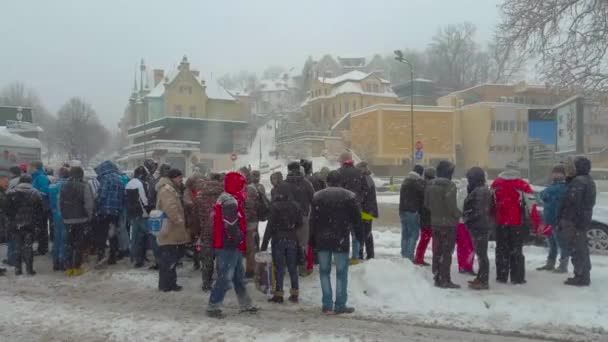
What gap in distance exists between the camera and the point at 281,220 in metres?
7.46

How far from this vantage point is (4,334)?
6395mm

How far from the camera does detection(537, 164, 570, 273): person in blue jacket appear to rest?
29.3 feet

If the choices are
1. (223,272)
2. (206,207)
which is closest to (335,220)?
(223,272)

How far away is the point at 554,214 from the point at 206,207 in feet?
19.6

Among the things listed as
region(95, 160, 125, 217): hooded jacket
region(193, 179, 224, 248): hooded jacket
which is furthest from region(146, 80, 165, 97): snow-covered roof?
region(193, 179, 224, 248): hooded jacket

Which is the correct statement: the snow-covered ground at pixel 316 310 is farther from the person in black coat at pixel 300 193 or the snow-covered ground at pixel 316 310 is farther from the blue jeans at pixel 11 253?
the blue jeans at pixel 11 253

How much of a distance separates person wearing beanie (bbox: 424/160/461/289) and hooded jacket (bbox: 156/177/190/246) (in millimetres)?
4020

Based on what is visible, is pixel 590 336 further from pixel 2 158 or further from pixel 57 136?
pixel 57 136

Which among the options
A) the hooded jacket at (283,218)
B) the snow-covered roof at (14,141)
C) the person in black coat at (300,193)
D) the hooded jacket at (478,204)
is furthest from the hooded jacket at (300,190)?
the snow-covered roof at (14,141)

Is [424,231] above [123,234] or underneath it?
above

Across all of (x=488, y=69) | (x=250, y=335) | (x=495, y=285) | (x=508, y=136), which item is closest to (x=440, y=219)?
(x=495, y=285)

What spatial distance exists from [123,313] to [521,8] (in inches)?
566

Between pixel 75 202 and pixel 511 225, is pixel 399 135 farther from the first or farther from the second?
pixel 75 202

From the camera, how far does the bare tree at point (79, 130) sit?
7031cm
